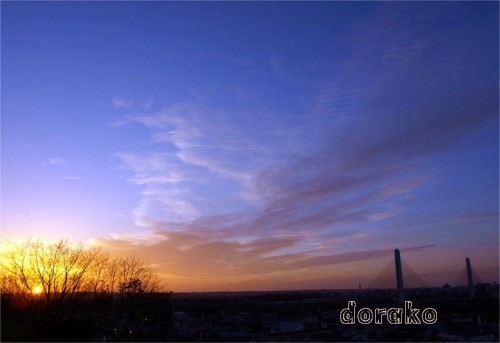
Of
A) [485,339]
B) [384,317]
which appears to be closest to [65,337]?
[485,339]

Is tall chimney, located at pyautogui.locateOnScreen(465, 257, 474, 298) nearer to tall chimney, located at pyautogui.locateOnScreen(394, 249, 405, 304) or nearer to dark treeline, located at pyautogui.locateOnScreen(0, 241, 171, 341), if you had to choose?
tall chimney, located at pyautogui.locateOnScreen(394, 249, 405, 304)

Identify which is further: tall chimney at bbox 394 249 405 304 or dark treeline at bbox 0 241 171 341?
tall chimney at bbox 394 249 405 304

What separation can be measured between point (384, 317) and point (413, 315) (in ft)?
10.8

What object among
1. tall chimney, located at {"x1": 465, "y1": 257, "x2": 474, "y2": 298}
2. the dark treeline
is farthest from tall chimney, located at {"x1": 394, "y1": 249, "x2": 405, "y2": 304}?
the dark treeline

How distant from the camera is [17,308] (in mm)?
15625

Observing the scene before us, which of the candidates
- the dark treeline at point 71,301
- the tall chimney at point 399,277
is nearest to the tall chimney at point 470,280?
the tall chimney at point 399,277

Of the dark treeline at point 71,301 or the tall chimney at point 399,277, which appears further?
the tall chimney at point 399,277

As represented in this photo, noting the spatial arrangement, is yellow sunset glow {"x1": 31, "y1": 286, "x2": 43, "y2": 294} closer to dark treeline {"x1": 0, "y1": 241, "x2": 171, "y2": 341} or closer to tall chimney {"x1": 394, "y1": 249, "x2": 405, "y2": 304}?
dark treeline {"x1": 0, "y1": 241, "x2": 171, "y2": 341}

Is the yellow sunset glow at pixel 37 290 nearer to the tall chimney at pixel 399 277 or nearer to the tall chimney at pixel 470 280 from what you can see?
the tall chimney at pixel 399 277

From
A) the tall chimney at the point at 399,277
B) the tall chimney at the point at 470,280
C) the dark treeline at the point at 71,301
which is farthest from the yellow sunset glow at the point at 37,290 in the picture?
the tall chimney at the point at 470,280

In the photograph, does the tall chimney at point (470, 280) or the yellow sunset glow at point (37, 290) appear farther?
the tall chimney at point (470, 280)

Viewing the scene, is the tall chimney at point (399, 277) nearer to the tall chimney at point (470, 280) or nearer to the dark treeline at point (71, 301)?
the tall chimney at point (470, 280)

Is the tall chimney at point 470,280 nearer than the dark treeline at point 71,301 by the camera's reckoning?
No

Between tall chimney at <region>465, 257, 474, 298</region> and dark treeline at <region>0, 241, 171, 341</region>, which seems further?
tall chimney at <region>465, 257, 474, 298</region>
